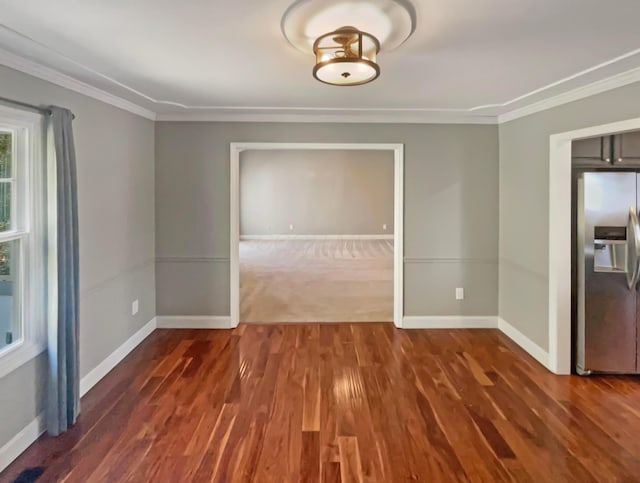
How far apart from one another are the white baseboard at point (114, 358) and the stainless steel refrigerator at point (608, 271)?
4.00m

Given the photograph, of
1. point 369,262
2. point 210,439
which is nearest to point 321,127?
point 210,439

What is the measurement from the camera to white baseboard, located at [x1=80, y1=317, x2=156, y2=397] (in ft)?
11.1

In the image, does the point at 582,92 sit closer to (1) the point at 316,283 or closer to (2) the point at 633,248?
(2) the point at 633,248

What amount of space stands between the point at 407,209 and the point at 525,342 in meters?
1.81

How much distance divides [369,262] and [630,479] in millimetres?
7152

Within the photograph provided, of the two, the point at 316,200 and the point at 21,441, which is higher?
the point at 316,200

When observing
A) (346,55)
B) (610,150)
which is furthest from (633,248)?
(346,55)

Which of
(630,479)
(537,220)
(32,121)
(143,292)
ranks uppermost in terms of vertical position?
(32,121)

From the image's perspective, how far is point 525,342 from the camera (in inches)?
167

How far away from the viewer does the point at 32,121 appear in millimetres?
2633

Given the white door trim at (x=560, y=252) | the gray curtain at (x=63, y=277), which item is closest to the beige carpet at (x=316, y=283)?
the white door trim at (x=560, y=252)

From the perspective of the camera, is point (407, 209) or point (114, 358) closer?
point (114, 358)

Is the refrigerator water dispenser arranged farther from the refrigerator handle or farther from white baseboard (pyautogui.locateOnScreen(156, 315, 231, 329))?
white baseboard (pyautogui.locateOnScreen(156, 315, 231, 329))

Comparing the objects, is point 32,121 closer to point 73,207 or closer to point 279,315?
point 73,207
